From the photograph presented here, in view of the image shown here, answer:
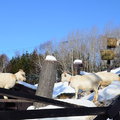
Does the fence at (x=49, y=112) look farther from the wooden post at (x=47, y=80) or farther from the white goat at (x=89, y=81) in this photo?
the white goat at (x=89, y=81)

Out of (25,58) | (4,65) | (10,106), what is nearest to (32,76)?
(25,58)

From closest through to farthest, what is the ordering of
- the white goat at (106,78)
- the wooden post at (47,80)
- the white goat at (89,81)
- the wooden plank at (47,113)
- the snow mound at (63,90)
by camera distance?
the wooden plank at (47,113), the wooden post at (47,80), the white goat at (89,81), the white goat at (106,78), the snow mound at (63,90)

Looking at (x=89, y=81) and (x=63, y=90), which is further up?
(x=89, y=81)

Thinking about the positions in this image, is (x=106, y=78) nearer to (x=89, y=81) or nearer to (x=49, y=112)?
(x=89, y=81)

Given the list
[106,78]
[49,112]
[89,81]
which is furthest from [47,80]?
[49,112]

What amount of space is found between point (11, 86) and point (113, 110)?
6.85m

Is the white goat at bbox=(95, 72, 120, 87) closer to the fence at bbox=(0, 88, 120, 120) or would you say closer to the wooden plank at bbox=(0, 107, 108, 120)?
the fence at bbox=(0, 88, 120, 120)

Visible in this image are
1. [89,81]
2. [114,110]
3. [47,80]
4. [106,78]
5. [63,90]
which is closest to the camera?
[114,110]

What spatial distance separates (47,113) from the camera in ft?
8.33

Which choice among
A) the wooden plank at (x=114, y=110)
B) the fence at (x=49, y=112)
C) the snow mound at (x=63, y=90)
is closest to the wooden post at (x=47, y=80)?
the snow mound at (x=63, y=90)

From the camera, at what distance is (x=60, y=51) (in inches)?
2003

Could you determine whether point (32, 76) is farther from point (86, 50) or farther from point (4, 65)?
point (4, 65)

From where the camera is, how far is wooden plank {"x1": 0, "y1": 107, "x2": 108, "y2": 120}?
7.53 ft

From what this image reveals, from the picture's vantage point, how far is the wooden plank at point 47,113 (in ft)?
7.53
